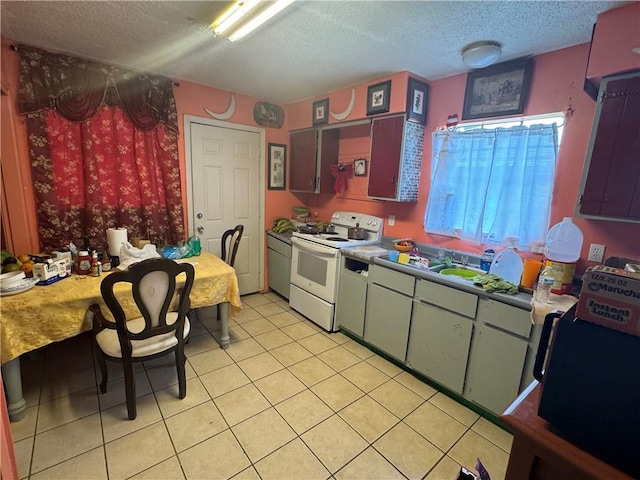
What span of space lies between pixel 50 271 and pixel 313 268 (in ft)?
6.59

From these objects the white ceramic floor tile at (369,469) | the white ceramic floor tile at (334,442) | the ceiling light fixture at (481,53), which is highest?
the ceiling light fixture at (481,53)

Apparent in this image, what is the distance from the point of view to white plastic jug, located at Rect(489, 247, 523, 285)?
2.11m

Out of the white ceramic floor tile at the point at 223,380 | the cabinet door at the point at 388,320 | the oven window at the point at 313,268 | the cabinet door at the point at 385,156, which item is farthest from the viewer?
the oven window at the point at 313,268

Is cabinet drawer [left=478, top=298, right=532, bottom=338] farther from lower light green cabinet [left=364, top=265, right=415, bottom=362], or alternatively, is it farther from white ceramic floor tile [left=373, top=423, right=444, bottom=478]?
white ceramic floor tile [left=373, top=423, right=444, bottom=478]

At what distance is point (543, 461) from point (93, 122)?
342 centimetres

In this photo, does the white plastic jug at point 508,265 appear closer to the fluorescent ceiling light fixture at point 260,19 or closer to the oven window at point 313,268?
the oven window at point 313,268

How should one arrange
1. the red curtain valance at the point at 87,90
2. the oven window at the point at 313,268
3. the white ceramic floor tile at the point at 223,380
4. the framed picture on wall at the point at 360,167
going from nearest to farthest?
the white ceramic floor tile at the point at 223,380
the red curtain valance at the point at 87,90
the oven window at the point at 313,268
the framed picture on wall at the point at 360,167

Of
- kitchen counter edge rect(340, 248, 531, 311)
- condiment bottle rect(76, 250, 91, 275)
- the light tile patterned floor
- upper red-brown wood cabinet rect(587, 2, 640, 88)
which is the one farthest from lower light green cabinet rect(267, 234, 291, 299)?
upper red-brown wood cabinet rect(587, 2, 640, 88)

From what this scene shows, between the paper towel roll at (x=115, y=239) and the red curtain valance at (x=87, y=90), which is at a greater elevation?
the red curtain valance at (x=87, y=90)

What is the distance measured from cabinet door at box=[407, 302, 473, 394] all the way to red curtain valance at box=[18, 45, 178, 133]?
2.84m

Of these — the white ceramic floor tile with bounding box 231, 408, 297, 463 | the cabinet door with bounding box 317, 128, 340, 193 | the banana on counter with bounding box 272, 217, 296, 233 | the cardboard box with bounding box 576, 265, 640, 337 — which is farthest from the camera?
the banana on counter with bounding box 272, 217, 296, 233

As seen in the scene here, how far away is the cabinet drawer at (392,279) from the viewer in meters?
2.30

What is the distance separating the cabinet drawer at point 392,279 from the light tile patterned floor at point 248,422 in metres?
0.68

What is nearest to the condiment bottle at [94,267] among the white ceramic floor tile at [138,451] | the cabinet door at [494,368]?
the white ceramic floor tile at [138,451]
